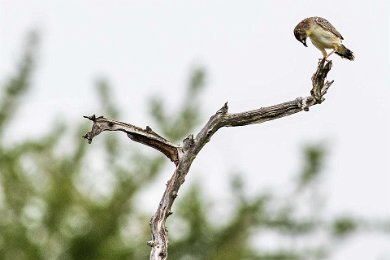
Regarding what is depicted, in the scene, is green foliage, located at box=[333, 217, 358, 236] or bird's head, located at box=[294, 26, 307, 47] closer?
bird's head, located at box=[294, 26, 307, 47]

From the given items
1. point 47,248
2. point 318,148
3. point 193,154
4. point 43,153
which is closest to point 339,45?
point 193,154

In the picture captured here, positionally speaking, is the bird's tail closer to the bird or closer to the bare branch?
the bird

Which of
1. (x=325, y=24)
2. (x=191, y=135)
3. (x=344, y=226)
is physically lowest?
(x=191, y=135)

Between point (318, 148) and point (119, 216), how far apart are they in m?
2.75

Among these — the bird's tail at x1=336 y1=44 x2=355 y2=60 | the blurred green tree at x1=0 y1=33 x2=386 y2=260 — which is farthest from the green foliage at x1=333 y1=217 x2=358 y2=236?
the bird's tail at x1=336 y1=44 x2=355 y2=60

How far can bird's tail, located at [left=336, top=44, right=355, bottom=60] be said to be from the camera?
4.43 m

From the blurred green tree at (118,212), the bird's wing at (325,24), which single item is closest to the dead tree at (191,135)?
the bird's wing at (325,24)

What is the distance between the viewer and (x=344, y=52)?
4473 mm

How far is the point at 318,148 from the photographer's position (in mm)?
14195

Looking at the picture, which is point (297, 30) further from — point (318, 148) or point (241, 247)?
point (241, 247)

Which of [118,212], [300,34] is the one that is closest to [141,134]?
[300,34]

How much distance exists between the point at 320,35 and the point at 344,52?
0.48ft

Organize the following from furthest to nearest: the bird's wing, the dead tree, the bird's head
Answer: the bird's head < the bird's wing < the dead tree

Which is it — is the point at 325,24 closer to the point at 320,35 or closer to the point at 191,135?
the point at 320,35
